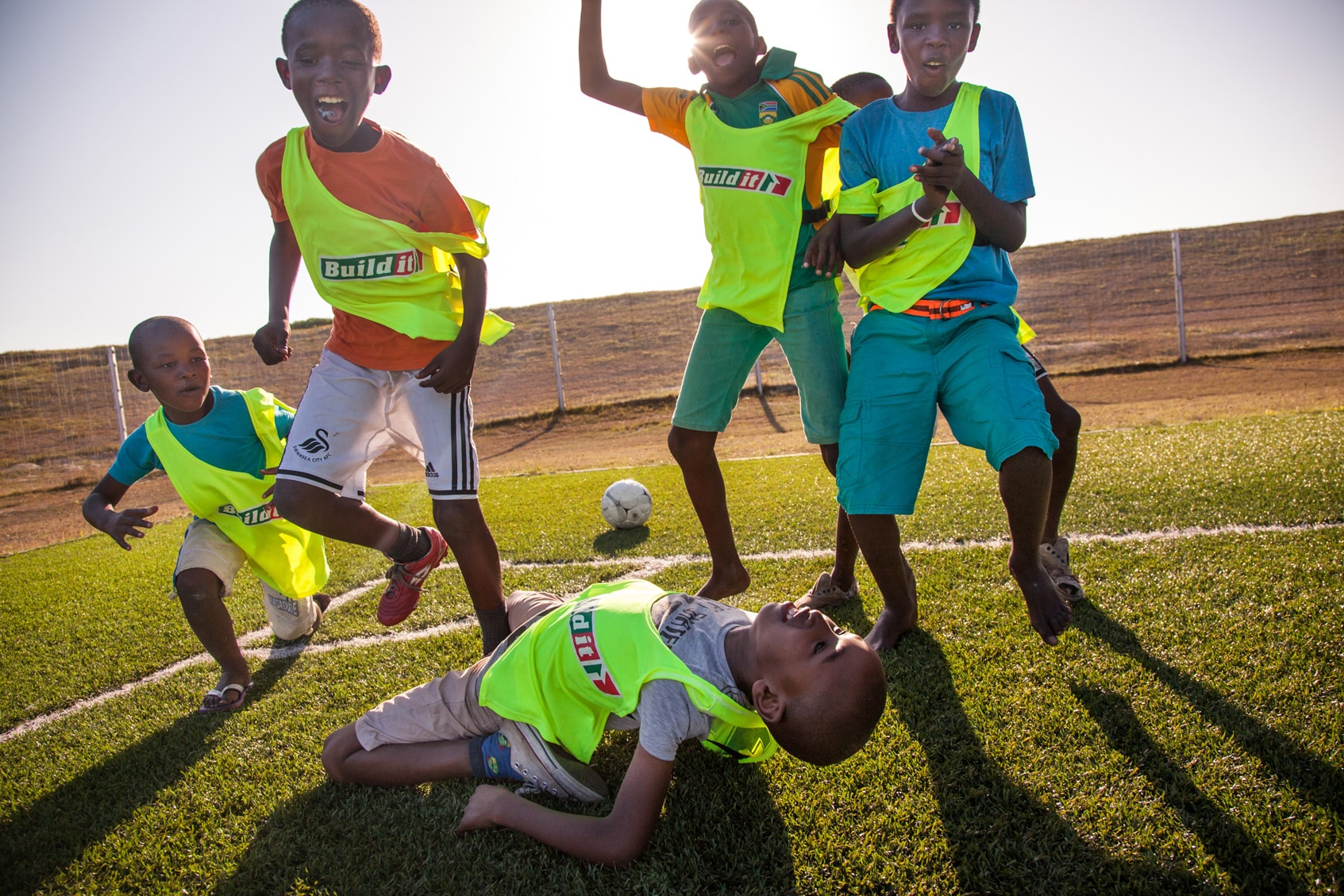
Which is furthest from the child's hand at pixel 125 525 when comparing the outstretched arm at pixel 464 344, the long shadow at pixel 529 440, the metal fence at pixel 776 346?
the metal fence at pixel 776 346

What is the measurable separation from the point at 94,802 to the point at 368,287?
1.82m

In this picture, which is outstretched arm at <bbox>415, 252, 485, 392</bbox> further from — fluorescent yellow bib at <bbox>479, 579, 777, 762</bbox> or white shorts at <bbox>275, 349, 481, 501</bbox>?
fluorescent yellow bib at <bbox>479, 579, 777, 762</bbox>

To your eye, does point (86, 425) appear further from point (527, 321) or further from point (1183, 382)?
point (1183, 382)

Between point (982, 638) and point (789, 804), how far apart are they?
1.15 meters

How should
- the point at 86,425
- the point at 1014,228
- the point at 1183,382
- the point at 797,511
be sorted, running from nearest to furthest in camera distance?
the point at 1014,228, the point at 797,511, the point at 1183,382, the point at 86,425

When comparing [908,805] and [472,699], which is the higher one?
[472,699]

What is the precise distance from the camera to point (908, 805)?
1963 mm

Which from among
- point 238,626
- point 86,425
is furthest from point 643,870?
point 86,425

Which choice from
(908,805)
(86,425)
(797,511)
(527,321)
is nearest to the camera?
(908,805)

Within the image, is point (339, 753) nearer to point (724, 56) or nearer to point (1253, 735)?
point (1253, 735)

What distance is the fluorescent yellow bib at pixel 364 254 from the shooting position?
2900 millimetres

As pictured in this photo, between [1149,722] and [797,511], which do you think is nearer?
[1149,722]

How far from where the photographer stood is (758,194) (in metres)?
3.04

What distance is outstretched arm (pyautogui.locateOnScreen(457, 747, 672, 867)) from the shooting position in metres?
1.80
